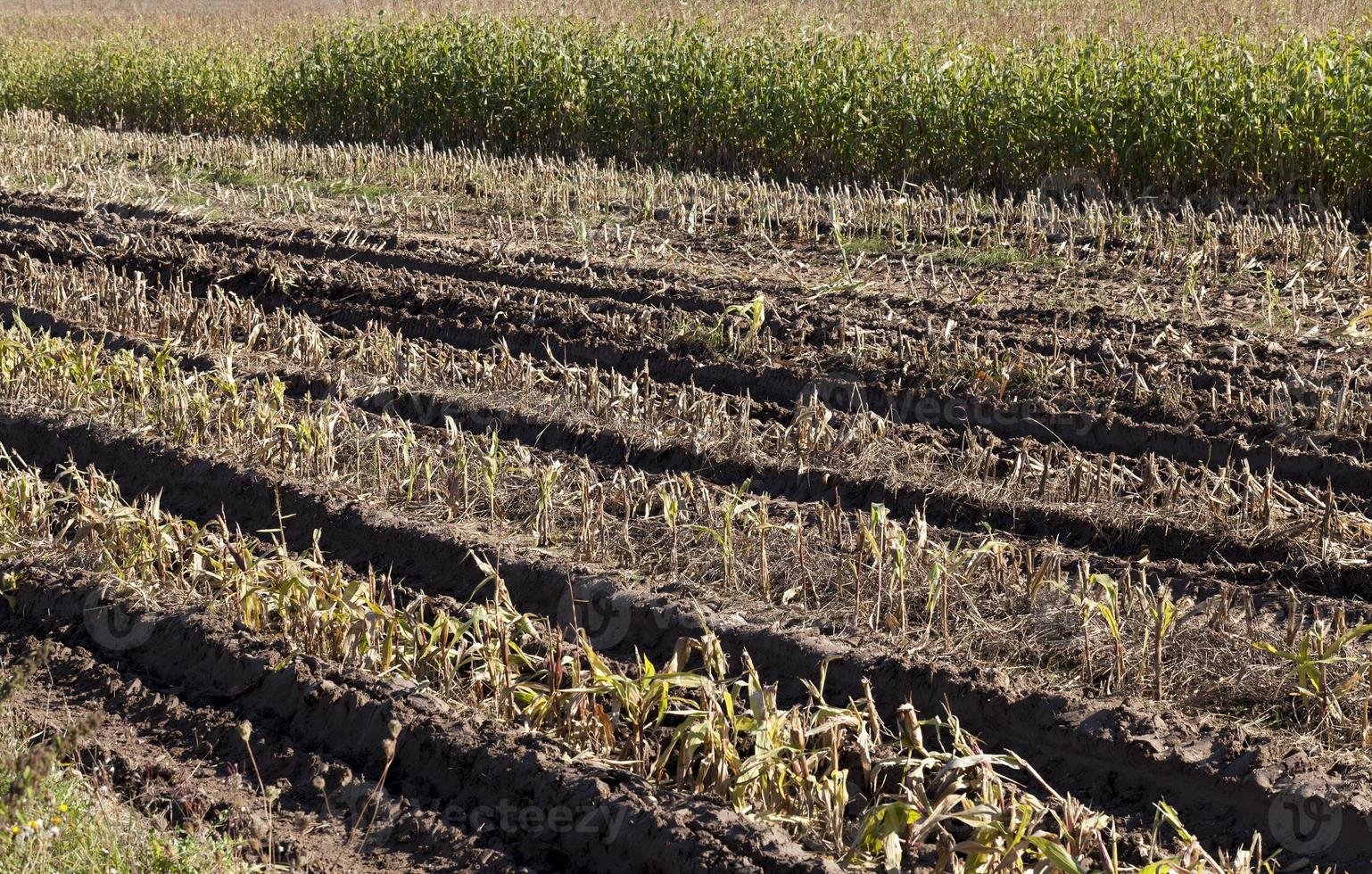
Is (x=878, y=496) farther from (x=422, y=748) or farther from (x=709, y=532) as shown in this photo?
(x=422, y=748)

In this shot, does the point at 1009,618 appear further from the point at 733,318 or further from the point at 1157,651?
the point at 733,318

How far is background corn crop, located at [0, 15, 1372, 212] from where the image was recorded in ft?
→ 34.3

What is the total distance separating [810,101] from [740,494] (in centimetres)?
810

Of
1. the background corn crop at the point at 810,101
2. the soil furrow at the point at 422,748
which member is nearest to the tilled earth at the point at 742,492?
the soil furrow at the point at 422,748

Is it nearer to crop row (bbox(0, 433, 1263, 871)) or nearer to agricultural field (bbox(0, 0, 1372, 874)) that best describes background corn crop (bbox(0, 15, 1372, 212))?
agricultural field (bbox(0, 0, 1372, 874))

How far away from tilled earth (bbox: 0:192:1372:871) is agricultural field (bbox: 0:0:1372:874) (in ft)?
0.06

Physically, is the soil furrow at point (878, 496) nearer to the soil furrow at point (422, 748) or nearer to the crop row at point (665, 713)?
the crop row at point (665, 713)

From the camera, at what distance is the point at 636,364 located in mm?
7430

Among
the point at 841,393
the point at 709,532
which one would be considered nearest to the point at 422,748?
the point at 709,532

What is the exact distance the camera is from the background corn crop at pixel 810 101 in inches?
412

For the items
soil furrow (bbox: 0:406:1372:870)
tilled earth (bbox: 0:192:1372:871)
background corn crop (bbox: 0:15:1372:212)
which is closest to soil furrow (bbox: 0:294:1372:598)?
tilled earth (bbox: 0:192:1372:871)

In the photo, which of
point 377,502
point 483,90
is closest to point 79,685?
point 377,502

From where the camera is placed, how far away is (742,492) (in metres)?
5.06

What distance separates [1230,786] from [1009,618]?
3.19 feet
